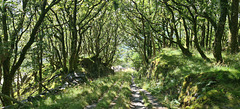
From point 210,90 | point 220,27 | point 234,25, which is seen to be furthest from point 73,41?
point 234,25

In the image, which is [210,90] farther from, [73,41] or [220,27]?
[73,41]

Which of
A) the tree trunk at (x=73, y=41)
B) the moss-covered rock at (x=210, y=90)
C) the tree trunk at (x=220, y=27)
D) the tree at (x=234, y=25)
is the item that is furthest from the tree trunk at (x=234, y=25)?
the tree trunk at (x=73, y=41)

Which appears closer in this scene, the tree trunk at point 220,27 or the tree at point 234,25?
the tree trunk at point 220,27

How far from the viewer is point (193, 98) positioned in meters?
5.93

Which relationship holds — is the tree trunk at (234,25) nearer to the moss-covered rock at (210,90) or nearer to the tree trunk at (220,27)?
the tree trunk at (220,27)

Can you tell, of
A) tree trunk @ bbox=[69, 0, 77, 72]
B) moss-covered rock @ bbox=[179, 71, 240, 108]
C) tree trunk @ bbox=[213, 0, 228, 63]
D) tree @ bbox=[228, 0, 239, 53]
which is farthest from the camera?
tree trunk @ bbox=[69, 0, 77, 72]

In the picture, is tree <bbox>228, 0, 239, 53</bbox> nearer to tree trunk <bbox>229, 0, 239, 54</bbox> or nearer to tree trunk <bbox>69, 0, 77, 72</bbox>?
tree trunk <bbox>229, 0, 239, 54</bbox>

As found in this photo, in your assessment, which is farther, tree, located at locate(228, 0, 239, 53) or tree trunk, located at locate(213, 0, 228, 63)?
tree, located at locate(228, 0, 239, 53)

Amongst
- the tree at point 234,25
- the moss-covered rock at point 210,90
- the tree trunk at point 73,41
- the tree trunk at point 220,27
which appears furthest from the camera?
the tree trunk at point 73,41

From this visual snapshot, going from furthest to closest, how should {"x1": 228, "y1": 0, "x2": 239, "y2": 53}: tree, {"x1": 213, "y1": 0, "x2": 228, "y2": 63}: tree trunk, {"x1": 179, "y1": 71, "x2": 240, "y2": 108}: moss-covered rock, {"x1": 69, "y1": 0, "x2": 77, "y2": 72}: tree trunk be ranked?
{"x1": 69, "y1": 0, "x2": 77, "y2": 72}: tree trunk
{"x1": 228, "y1": 0, "x2": 239, "y2": 53}: tree
{"x1": 213, "y1": 0, "x2": 228, "y2": 63}: tree trunk
{"x1": 179, "y1": 71, "x2": 240, "y2": 108}: moss-covered rock

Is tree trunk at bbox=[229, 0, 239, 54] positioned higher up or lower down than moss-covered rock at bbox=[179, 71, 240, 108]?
higher up

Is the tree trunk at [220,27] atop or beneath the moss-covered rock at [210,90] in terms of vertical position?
atop

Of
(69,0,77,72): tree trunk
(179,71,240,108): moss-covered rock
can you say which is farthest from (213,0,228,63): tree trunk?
(69,0,77,72): tree trunk

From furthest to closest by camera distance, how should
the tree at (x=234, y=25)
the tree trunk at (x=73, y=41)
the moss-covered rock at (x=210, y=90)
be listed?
1. the tree trunk at (x=73, y=41)
2. the tree at (x=234, y=25)
3. the moss-covered rock at (x=210, y=90)
